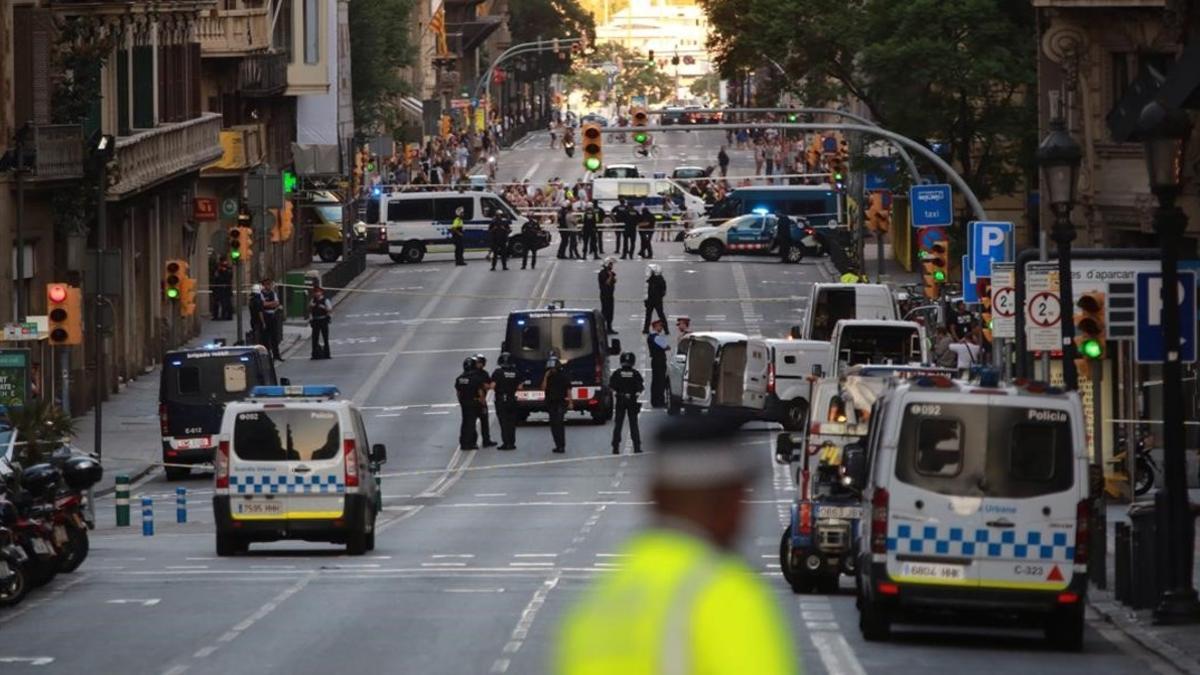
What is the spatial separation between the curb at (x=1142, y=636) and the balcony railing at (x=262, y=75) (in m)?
57.0

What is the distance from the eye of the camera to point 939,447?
2052cm

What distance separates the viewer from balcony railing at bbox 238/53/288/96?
80.3 meters

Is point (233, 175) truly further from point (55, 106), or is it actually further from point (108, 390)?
point (55, 106)

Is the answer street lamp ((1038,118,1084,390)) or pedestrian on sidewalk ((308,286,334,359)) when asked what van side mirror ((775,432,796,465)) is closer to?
street lamp ((1038,118,1084,390))

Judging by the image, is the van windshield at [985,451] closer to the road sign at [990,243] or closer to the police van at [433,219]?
the road sign at [990,243]

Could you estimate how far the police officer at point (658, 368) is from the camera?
56.2 meters

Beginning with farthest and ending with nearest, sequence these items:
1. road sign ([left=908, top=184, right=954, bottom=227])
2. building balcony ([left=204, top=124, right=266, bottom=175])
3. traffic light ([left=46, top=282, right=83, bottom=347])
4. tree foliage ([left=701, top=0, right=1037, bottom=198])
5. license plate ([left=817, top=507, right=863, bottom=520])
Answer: building balcony ([left=204, top=124, right=266, bottom=175])
tree foliage ([left=701, top=0, right=1037, bottom=198])
road sign ([left=908, top=184, right=954, bottom=227])
traffic light ([left=46, top=282, right=83, bottom=347])
license plate ([left=817, top=507, right=863, bottom=520])

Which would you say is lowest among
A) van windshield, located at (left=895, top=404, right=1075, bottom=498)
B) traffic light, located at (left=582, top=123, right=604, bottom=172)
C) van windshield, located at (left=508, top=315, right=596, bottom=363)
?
van windshield, located at (left=508, top=315, right=596, bottom=363)

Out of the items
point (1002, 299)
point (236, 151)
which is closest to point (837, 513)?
point (1002, 299)

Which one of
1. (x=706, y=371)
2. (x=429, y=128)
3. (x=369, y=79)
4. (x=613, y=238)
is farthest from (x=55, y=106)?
(x=429, y=128)

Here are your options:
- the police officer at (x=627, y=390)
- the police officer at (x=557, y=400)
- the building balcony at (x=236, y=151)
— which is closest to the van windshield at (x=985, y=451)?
the police officer at (x=627, y=390)

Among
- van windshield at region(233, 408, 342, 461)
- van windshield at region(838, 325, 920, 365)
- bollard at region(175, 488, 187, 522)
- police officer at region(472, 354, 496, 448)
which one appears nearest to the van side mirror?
van windshield at region(233, 408, 342, 461)

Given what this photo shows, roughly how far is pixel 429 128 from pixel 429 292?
210ft

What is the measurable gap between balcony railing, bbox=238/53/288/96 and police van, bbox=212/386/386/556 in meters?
49.9
